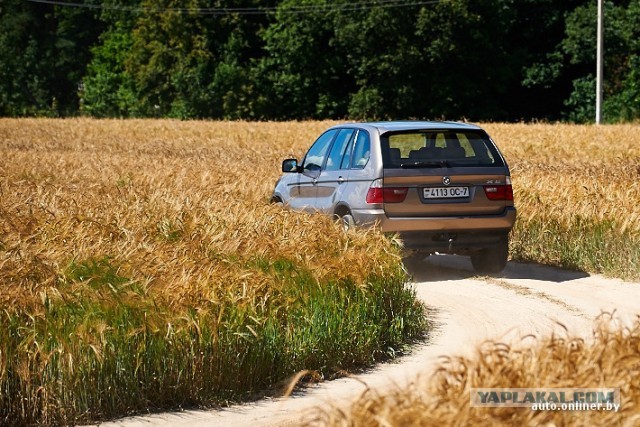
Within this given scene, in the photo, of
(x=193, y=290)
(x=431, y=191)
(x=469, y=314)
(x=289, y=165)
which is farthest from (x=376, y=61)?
(x=193, y=290)

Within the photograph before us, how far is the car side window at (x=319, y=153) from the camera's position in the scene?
1384 cm

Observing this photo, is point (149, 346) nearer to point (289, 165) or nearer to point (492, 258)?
point (492, 258)

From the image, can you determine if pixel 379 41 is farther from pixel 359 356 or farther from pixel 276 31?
pixel 359 356

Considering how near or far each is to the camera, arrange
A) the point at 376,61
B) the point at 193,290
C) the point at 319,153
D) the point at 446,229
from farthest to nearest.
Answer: the point at 376,61, the point at 319,153, the point at 446,229, the point at 193,290

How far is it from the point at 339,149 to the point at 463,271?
6.86ft

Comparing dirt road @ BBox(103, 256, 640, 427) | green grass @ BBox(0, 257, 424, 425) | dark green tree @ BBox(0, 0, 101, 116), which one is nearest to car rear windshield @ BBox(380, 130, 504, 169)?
dirt road @ BBox(103, 256, 640, 427)

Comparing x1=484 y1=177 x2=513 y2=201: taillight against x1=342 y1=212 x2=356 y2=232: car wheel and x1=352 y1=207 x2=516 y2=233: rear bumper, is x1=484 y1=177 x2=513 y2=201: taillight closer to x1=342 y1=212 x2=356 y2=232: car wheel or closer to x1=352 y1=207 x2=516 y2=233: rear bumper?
x1=352 y1=207 x2=516 y2=233: rear bumper

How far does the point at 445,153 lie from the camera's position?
12.5 m

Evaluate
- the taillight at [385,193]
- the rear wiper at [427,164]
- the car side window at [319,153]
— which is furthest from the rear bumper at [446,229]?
the car side window at [319,153]

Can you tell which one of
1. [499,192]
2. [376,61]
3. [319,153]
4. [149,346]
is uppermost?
[376,61]

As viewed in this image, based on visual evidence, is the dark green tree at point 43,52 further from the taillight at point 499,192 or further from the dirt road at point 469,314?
the taillight at point 499,192

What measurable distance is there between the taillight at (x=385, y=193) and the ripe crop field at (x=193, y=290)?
1152 mm

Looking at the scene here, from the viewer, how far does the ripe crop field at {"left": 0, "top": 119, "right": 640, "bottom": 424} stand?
7.16m

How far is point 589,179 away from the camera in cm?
1659
